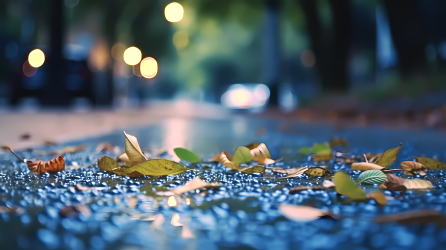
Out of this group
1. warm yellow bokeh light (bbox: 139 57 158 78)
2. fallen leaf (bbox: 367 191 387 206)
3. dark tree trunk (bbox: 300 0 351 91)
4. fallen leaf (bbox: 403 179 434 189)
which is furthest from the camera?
warm yellow bokeh light (bbox: 139 57 158 78)

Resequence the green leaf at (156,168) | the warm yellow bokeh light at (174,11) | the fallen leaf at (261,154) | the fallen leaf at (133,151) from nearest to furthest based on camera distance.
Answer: the green leaf at (156,168) < the fallen leaf at (133,151) < the fallen leaf at (261,154) < the warm yellow bokeh light at (174,11)

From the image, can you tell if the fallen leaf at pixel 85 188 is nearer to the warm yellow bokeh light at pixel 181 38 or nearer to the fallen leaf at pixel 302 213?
the fallen leaf at pixel 302 213

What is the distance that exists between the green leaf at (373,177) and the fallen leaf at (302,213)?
0.63m

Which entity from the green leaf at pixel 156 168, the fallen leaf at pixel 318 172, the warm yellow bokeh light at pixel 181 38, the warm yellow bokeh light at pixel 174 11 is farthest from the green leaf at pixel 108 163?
the warm yellow bokeh light at pixel 181 38

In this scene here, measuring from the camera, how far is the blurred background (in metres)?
10.7

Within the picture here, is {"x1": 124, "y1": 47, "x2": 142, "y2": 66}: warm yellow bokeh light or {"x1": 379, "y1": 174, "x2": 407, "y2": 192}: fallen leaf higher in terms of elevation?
{"x1": 124, "y1": 47, "x2": 142, "y2": 66}: warm yellow bokeh light

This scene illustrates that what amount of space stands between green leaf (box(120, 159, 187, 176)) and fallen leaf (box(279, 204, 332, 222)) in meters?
0.80

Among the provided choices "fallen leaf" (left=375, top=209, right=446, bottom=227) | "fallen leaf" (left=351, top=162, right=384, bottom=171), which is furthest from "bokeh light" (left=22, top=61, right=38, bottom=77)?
"fallen leaf" (left=375, top=209, right=446, bottom=227)

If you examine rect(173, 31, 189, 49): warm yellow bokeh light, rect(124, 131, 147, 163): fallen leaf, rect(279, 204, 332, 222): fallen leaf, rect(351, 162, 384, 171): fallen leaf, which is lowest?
rect(351, 162, 384, 171): fallen leaf

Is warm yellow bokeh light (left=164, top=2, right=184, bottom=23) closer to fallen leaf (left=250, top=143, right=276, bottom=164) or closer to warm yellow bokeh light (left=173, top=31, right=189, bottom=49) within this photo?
warm yellow bokeh light (left=173, top=31, right=189, bottom=49)

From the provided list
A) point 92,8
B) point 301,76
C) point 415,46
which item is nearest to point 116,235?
point 415,46

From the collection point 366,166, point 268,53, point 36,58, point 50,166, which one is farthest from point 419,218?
point 36,58

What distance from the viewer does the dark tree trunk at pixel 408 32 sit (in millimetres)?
10789

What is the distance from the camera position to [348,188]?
5.75ft
